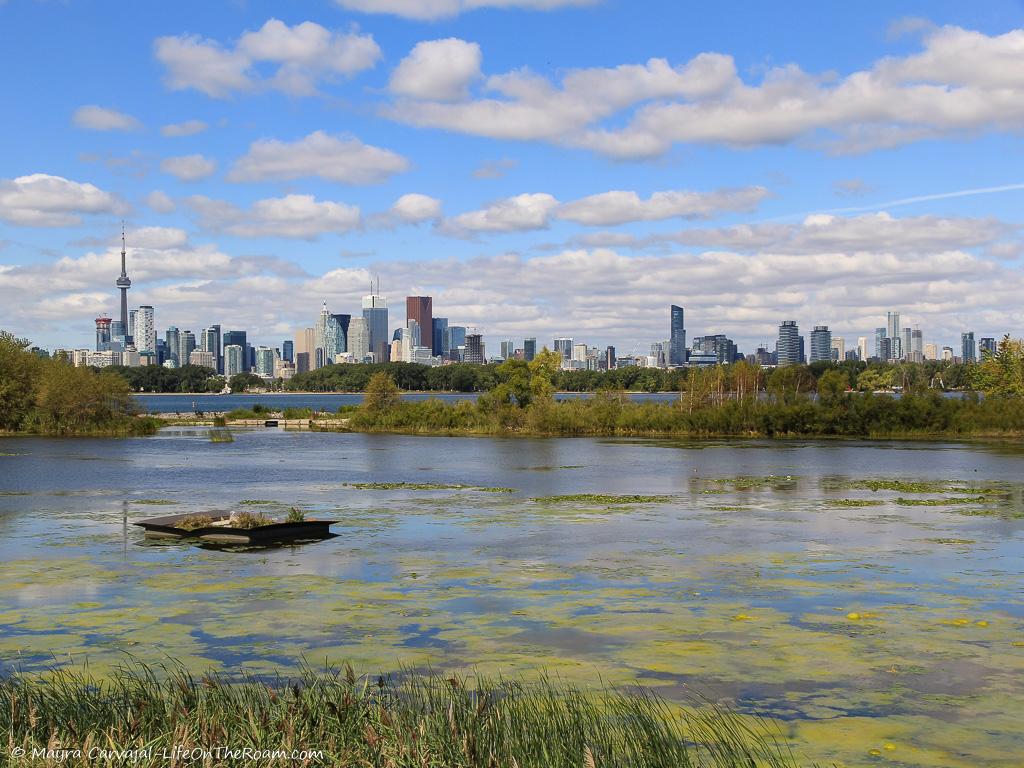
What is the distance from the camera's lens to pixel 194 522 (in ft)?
85.9

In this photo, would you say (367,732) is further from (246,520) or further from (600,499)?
(600,499)

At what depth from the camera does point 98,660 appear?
14.0 m

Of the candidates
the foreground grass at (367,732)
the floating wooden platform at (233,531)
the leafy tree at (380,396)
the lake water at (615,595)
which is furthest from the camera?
the leafy tree at (380,396)

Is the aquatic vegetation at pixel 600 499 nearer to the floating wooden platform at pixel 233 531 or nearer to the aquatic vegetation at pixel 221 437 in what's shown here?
the floating wooden platform at pixel 233 531

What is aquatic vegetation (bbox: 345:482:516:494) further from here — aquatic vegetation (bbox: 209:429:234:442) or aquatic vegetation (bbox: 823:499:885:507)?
aquatic vegetation (bbox: 209:429:234:442)

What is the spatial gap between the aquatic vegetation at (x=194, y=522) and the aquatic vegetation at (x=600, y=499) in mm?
12479

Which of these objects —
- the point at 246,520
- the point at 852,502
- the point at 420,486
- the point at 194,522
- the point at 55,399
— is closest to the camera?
the point at 246,520

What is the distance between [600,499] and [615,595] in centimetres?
1720

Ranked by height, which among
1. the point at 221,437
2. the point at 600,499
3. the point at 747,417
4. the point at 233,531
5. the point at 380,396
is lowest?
the point at 600,499

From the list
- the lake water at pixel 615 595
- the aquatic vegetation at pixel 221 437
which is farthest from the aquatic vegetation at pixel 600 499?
the aquatic vegetation at pixel 221 437

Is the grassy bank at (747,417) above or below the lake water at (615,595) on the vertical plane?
above

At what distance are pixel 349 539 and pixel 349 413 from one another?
76.9 metres

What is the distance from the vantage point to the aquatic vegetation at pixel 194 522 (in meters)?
25.9

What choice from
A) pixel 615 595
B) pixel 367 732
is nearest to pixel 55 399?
pixel 615 595
